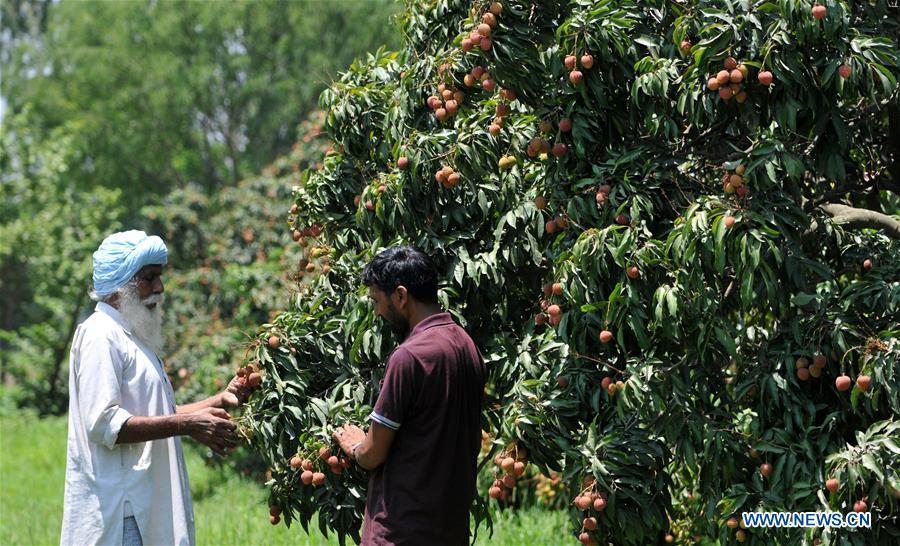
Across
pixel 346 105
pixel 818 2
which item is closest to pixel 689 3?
pixel 818 2

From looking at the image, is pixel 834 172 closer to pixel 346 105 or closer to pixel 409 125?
pixel 409 125

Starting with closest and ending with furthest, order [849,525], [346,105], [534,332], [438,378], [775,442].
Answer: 1. [438,378]
2. [849,525]
3. [775,442]
4. [534,332]
5. [346,105]

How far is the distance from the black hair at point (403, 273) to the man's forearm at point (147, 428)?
3.05 ft

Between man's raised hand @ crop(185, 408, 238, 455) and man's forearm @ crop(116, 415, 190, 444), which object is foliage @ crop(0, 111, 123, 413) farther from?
man's forearm @ crop(116, 415, 190, 444)

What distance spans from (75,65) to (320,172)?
78.1ft

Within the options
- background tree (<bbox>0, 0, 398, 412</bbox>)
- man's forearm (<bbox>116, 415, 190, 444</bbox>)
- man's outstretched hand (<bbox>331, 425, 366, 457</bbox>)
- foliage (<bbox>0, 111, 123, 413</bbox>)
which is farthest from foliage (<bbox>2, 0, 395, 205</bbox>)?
man's outstretched hand (<bbox>331, 425, 366, 457</bbox>)

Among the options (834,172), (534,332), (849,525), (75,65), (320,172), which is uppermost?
(75,65)

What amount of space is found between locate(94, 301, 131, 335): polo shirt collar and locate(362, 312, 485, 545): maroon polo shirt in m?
1.19

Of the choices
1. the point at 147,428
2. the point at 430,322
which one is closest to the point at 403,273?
the point at 430,322

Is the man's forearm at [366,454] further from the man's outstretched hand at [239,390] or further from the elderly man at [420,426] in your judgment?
the man's outstretched hand at [239,390]

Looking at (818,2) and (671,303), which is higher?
(818,2)

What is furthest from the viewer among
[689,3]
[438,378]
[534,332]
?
[534,332]

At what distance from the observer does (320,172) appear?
5258 mm

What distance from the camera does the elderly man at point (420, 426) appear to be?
3.35 m
